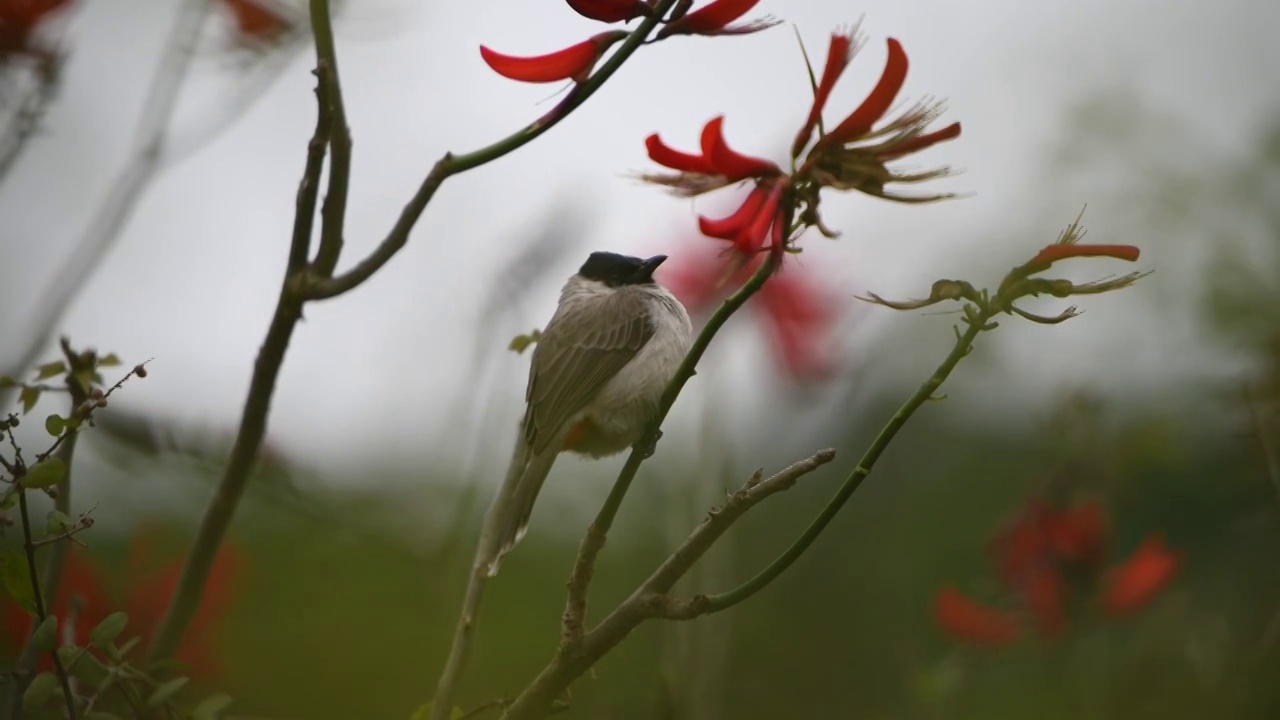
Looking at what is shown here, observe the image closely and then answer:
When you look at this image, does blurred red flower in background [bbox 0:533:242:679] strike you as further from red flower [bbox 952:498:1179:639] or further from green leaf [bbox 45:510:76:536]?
red flower [bbox 952:498:1179:639]

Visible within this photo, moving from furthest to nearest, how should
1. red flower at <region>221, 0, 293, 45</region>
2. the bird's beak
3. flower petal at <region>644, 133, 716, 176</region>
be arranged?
the bird's beak
red flower at <region>221, 0, 293, 45</region>
flower petal at <region>644, 133, 716, 176</region>

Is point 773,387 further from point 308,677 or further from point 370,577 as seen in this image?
point 308,677

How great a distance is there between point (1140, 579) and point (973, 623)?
0.34m

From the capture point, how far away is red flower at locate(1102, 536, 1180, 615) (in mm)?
2277

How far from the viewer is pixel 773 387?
2219 mm

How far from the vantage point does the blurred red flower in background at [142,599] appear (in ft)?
4.64

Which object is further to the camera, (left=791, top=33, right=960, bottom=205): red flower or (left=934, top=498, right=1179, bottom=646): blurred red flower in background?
(left=934, top=498, right=1179, bottom=646): blurred red flower in background

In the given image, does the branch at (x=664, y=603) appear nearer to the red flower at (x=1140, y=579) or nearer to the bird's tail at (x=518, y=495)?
the bird's tail at (x=518, y=495)

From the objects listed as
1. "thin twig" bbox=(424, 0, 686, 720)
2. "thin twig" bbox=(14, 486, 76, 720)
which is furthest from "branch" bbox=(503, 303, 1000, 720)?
"thin twig" bbox=(14, 486, 76, 720)

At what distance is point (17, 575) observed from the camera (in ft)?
3.04

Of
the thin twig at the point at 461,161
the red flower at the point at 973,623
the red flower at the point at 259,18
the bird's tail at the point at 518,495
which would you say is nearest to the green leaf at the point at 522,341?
the bird's tail at the point at 518,495

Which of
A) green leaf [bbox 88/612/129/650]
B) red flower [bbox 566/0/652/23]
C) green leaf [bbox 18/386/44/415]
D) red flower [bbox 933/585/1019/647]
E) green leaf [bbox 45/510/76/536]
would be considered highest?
red flower [bbox 566/0/652/23]

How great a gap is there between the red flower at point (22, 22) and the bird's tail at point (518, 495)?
0.80 m

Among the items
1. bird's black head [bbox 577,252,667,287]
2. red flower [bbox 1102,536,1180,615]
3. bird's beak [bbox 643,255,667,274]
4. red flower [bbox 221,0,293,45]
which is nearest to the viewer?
red flower [bbox 221,0,293,45]
